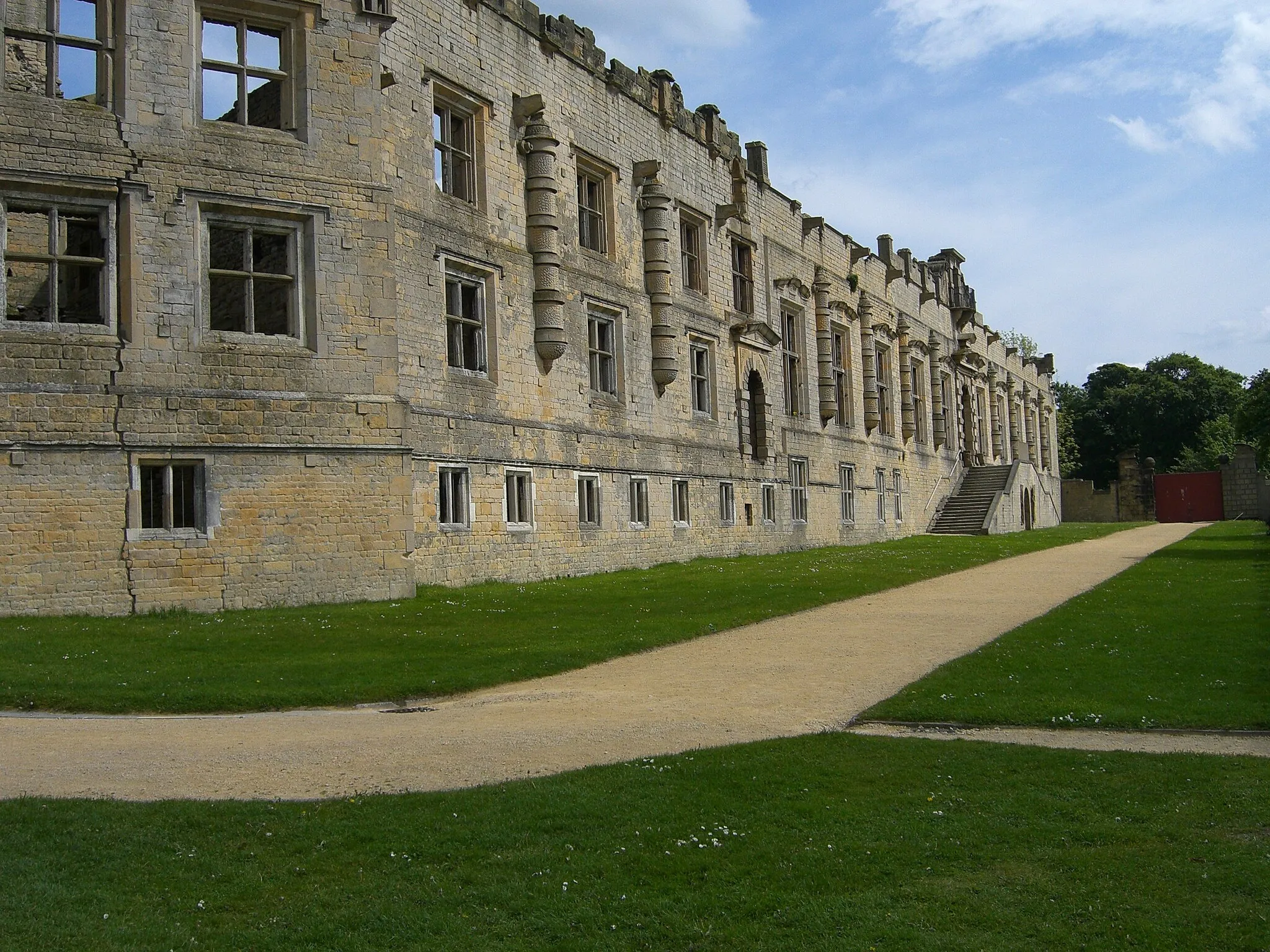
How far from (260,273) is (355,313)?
1.54 meters

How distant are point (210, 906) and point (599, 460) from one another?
2031 centimetres

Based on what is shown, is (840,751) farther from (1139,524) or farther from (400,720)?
(1139,524)

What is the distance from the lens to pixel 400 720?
35.1ft

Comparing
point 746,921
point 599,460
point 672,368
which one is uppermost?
point 672,368

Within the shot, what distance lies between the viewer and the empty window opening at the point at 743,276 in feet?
113

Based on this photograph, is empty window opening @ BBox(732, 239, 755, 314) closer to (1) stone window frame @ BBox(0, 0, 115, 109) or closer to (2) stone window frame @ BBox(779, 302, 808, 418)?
(2) stone window frame @ BBox(779, 302, 808, 418)

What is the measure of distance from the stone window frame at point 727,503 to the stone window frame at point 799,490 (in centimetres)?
406

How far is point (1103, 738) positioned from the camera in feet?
31.1

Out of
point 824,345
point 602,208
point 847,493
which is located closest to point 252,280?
point 602,208

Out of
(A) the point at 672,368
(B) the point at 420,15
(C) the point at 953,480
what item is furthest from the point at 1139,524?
(B) the point at 420,15

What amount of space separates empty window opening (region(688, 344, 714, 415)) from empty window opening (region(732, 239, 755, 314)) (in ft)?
9.64

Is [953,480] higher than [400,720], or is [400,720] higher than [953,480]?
[953,480]

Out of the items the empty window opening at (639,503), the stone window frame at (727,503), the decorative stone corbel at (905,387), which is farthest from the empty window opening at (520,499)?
the decorative stone corbel at (905,387)

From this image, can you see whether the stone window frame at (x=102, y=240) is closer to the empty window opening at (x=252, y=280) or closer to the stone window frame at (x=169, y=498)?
the empty window opening at (x=252, y=280)
